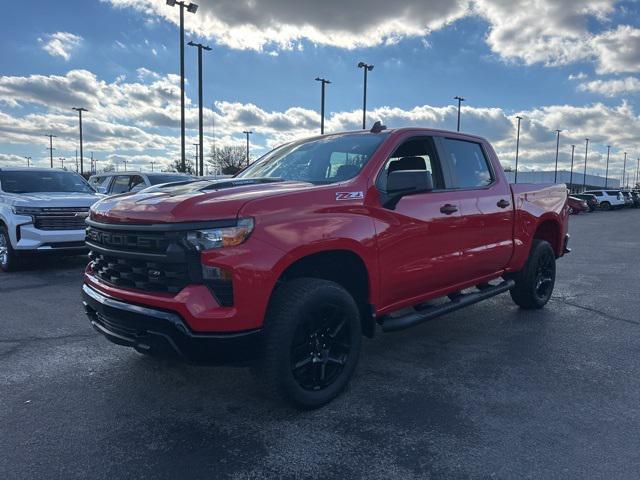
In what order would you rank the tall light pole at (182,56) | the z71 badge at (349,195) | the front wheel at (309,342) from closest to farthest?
the front wheel at (309,342)
the z71 badge at (349,195)
the tall light pole at (182,56)

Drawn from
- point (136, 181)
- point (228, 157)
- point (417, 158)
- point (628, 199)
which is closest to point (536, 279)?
point (417, 158)

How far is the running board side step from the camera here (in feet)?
12.7

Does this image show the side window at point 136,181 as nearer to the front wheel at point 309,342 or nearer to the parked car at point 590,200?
the front wheel at point 309,342

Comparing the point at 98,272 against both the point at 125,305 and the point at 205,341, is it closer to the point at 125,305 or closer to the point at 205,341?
the point at 125,305

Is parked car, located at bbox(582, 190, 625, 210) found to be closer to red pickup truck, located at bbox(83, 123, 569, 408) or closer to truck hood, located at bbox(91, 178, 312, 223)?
red pickup truck, located at bbox(83, 123, 569, 408)

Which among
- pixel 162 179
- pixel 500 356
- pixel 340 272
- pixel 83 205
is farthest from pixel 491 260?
pixel 162 179

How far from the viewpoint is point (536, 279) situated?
5.96 m

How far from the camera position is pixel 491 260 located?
5.02m

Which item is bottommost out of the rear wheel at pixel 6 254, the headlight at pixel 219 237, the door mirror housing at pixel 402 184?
the rear wheel at pixel 6 254

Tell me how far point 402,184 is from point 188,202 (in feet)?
5.00

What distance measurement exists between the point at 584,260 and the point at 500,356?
23.6 ft

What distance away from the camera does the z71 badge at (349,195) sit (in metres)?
3.46

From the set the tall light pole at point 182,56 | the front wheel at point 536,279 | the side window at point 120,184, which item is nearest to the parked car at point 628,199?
the tall light pole at point 182,56

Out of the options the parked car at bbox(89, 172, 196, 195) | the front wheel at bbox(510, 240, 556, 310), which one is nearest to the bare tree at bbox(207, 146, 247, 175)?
the parked car at bbox(89, 172, 196, 195)
